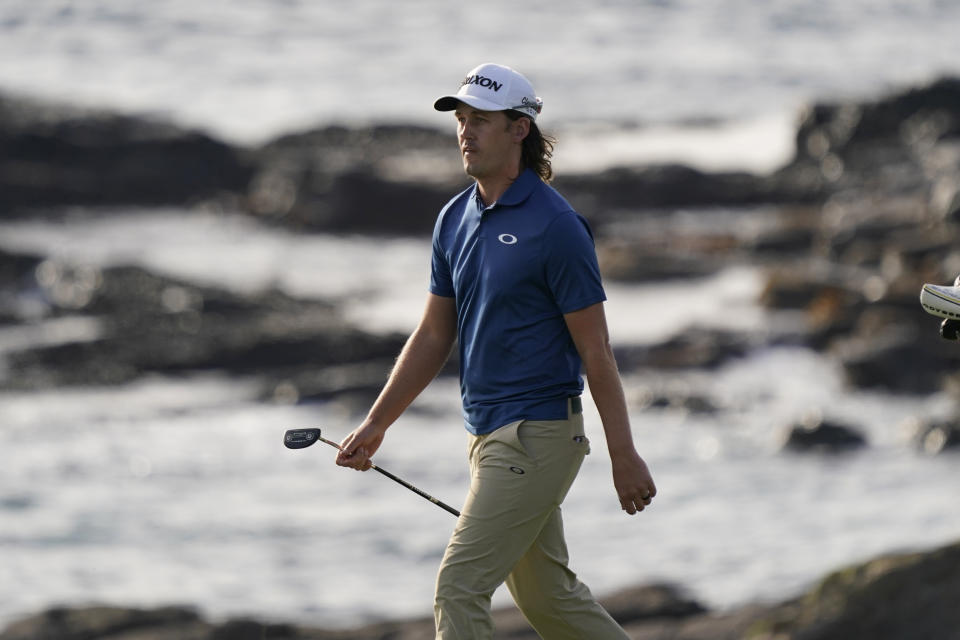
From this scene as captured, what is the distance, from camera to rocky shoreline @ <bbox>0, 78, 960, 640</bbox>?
9.05m

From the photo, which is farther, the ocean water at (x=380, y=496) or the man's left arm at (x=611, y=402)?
the ocean water at (x=380, y=496)

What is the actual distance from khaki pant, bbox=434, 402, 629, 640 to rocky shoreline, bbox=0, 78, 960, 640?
2.64 m

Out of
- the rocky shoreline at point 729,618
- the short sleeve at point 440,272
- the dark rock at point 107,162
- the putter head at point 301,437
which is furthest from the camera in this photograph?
the dark rock at point 107,162

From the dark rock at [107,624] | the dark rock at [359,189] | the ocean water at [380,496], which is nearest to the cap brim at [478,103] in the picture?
the dark rock at [107,624]

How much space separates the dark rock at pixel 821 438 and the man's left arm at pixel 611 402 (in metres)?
10.2

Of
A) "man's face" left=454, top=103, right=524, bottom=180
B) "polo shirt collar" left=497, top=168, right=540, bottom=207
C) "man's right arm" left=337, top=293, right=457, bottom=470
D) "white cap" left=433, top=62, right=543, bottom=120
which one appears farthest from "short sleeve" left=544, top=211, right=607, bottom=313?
"man's right arm" left=337, top=293, right=457, bottom=470

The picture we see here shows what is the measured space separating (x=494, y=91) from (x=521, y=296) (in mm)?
645

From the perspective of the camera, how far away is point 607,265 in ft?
72.2

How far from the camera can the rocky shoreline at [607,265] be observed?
905cm

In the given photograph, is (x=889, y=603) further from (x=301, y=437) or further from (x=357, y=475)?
(x=357, y=475)

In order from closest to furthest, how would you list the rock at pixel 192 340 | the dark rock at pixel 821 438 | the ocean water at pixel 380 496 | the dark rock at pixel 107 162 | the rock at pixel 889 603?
the rock at pixel 889 603
the ocean water at pixel 380 496
the dark rock at pixel 821 438
the rock at pixel 192 340
the dark rock at pixel 107 162

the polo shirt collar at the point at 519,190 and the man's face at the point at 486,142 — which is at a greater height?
the man's face at the point at 486,142

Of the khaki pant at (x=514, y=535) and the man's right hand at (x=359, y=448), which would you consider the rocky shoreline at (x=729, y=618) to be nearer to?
the khaki pant at (x=514, y=535)

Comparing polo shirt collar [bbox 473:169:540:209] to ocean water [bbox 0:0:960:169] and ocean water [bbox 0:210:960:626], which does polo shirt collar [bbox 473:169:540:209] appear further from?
ocean water [bbox 0:0:960:169]
